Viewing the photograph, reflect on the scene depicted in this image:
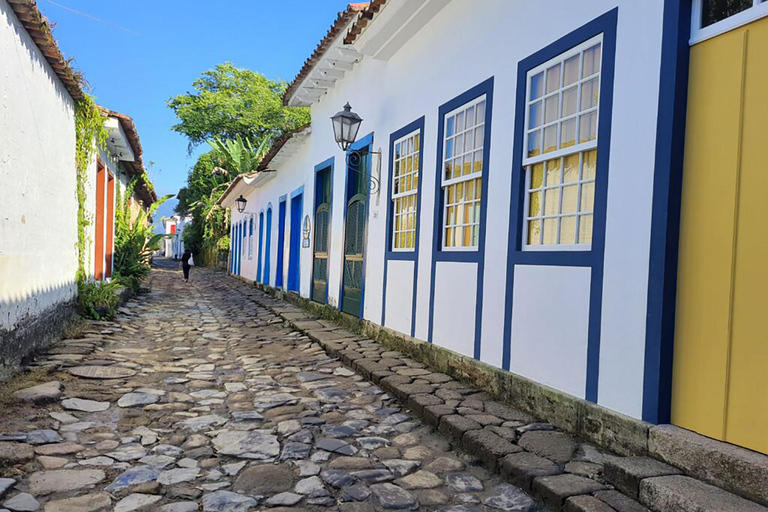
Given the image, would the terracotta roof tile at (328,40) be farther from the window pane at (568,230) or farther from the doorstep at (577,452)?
the doorstep at (577,452)

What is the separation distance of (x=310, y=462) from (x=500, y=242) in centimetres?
227

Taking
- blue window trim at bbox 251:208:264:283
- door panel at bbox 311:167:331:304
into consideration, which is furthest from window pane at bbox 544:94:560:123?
blue window trim at bbox 251:208:264:283

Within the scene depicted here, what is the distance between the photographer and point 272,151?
1312 cm

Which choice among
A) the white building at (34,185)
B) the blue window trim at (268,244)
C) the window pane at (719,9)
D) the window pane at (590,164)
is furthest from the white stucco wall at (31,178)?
the blue window trim at (268,244)

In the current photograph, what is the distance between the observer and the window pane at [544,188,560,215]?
391 cm

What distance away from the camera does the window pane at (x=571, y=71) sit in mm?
3762

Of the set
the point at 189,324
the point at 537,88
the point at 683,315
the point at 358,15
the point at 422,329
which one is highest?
the point at 358,15

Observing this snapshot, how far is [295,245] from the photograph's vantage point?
1248cm

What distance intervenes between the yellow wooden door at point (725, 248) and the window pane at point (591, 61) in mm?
775

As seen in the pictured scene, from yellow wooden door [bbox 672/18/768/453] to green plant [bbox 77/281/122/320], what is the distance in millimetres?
7636

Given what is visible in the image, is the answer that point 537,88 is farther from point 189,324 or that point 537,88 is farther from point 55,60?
point 189,324

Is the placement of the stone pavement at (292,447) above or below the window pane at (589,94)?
below

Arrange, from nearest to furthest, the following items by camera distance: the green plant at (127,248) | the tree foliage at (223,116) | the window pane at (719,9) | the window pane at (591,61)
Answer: the window pane at (719,9) → the window pane at (591,61) → the green plant at (127,248) → the tree foliage at (223,116)

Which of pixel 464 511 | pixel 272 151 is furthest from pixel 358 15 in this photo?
pixel 272 151
